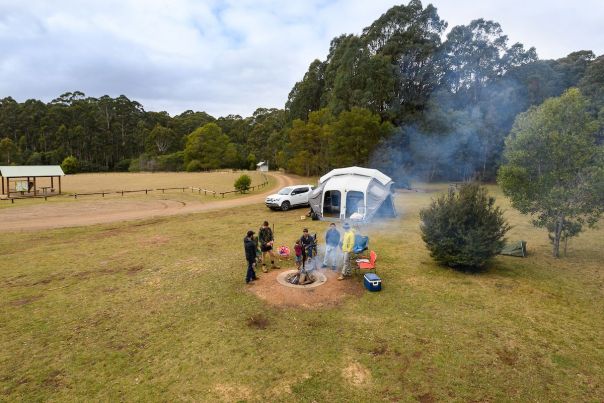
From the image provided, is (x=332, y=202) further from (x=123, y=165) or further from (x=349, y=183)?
(x=123, y=165)

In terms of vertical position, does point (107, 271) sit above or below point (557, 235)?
below

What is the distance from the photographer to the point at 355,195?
20.6 m

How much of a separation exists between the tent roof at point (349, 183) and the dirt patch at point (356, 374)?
1347 cm

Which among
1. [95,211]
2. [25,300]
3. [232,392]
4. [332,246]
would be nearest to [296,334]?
[232,392]

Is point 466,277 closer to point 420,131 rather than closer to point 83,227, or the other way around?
point 83,227

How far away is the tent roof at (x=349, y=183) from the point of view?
1977 cm

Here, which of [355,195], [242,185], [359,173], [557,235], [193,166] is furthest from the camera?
[193,166]

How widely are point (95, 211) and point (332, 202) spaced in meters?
17.5

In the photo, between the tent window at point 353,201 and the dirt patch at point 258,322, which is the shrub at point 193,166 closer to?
the tent window at point 353,201

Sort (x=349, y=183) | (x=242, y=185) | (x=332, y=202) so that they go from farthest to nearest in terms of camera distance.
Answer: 1. (x=242, y=185)
2. (x=332, y=202)
3. (x=349, y=183)

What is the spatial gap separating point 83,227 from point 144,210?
6.40 m

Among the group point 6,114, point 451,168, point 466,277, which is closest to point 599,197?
point 466,277

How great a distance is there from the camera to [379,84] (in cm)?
4366

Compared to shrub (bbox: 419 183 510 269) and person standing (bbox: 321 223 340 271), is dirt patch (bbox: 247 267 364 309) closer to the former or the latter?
person standing (bbox: 321 223 340 271)
